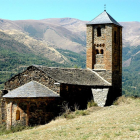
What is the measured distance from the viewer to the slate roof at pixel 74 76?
934 inches

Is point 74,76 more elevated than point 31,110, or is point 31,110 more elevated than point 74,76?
point 74,76

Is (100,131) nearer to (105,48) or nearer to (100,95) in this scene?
(100,95)

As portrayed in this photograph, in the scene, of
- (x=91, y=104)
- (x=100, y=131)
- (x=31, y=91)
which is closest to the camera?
(x=100, y=131)

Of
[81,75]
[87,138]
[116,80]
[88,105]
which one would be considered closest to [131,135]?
[87,138]

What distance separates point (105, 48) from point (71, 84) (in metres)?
6.75

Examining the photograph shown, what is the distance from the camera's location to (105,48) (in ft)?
94.6

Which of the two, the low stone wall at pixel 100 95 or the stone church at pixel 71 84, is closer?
the stone church at pixel 71 84

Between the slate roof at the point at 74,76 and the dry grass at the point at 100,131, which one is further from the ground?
the slate roof at the point at 74,76

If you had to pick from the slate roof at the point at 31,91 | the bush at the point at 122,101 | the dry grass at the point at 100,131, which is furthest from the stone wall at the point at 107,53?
the dry grass at the point at 100,131

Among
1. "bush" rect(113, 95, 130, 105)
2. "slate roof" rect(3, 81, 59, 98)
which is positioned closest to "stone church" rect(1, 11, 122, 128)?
"slate roof" rect(3, 81, 59, 98)

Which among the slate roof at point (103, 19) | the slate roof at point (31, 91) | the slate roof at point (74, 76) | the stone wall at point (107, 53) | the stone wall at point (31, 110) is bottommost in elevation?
the stone wall at point (31, 110)

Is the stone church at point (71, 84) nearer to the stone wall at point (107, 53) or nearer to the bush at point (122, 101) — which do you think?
the stone wall at point (107, 53)

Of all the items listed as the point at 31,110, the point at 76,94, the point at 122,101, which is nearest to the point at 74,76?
the point at 76,94

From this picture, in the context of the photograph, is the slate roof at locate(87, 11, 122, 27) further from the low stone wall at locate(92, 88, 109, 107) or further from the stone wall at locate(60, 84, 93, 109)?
the stone wall at locate(60, 84, 93, 109)
